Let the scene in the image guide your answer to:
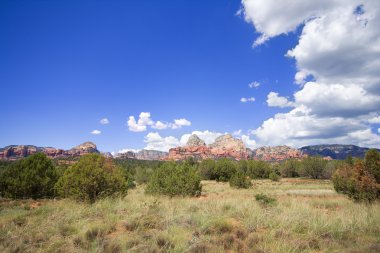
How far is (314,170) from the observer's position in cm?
9012

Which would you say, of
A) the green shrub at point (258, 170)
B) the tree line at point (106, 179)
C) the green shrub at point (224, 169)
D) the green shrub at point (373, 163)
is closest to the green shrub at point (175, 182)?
the tree line at point (106, 179)

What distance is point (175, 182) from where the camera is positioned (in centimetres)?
2323

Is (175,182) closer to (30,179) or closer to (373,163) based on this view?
(30,179)

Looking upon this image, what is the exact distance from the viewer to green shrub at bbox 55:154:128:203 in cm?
1655

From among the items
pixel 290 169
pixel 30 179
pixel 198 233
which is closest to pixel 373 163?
pixel 198 233

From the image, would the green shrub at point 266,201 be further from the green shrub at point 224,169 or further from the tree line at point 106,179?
the green shrub at point 224,169

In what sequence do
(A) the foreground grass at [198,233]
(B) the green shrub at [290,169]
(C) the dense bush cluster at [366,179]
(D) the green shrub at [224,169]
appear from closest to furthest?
(A) the foreground grass at [198,233]
(C) the dense bush cluster at [366,179]
(D) the green shrub at [224,169]
(B) the green shrub at [290,169]

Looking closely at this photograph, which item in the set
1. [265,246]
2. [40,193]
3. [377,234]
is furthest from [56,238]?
[40,193]

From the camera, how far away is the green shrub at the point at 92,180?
16.5 metres

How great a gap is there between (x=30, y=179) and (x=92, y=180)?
501 inches

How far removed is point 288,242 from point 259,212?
125 inches

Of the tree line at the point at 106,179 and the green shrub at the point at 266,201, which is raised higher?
the tree line at the point at 106,179

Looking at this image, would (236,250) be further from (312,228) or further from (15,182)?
(15,182)

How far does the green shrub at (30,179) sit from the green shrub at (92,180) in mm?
9594
